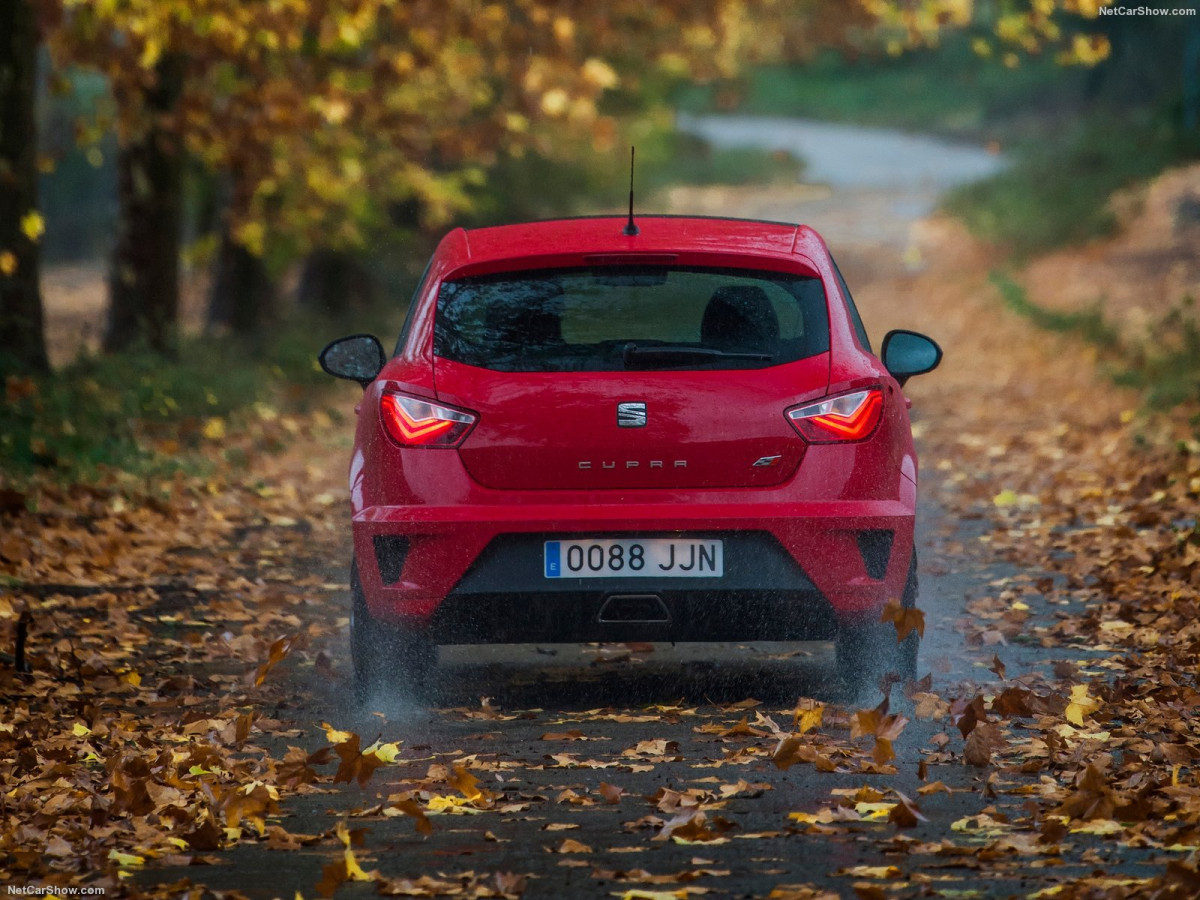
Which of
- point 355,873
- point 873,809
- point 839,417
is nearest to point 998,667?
point 839,417

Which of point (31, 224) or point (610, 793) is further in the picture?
point (31, 224)

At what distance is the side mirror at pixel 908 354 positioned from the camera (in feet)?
25.2

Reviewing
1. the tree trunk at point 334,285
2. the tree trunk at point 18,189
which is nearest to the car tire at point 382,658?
the tree trunk at point 18,189

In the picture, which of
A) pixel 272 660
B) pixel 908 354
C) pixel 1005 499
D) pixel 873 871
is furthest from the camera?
pixel 1005 499

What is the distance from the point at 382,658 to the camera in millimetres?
7352

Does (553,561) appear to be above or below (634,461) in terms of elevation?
below

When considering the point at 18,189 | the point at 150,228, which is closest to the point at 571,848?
the point at 18,189

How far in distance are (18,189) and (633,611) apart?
30.3ft

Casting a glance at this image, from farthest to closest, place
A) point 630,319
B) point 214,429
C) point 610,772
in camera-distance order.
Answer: point 214,429 → point 630,319 → point 610,772

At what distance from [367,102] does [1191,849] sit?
17104mm

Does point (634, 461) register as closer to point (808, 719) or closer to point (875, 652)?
point (808, 719)

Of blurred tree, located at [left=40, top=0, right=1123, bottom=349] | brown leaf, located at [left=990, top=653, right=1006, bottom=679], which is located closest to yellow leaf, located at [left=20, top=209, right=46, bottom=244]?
blurred tree, located at [left=40, top=0, right=1123, bottom=349]

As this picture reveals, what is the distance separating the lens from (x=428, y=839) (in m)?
5.56

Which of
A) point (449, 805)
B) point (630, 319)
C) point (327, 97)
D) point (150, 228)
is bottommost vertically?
point (449, 805)
